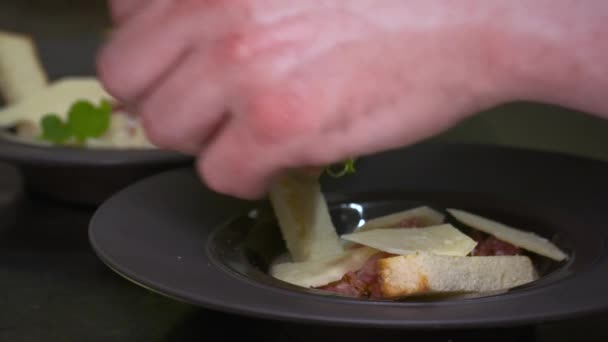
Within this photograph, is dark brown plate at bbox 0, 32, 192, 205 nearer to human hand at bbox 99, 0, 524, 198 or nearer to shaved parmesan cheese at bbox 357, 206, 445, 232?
shaved parmesan cheese at bbox 357, 206, 445, 232

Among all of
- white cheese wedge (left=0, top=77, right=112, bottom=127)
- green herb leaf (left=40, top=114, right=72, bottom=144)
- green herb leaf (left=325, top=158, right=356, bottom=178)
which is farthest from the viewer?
white cheese wedge (left=0, top=77, right=112, bottom=127)

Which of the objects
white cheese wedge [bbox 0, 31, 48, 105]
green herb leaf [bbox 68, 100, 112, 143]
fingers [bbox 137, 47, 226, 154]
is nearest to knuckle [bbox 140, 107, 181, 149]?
fingers [bbox 137, 47, 226, 154]

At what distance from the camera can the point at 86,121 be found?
4.06ft

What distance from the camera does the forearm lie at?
0.65 m

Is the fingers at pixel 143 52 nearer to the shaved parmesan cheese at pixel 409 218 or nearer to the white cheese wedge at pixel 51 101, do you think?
the shaved parmesan cheese at pixel 409 218

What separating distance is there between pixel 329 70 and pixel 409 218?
0.35 metres

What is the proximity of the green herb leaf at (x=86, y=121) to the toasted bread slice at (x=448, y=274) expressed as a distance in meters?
0.59

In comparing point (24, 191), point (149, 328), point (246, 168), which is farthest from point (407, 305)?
point (24, 191)

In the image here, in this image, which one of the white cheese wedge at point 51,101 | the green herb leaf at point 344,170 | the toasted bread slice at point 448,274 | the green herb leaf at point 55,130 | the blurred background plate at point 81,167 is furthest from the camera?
the white cheese wedge at point 51,101

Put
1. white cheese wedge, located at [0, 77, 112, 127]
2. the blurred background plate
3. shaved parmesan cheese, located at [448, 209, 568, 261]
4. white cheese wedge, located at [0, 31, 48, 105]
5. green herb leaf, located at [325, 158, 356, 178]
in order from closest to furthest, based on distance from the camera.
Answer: shaved parmesan cheese, located at [448, 209, 568, 261]
green herb leaf, located at [325, 158, 356, 178]
the blurred background plate
white cheese wedge, located at [0, 77, 112, 127]
white cheese wedge, located at [0, 31, 48, 105]

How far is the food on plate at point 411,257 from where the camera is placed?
765mm

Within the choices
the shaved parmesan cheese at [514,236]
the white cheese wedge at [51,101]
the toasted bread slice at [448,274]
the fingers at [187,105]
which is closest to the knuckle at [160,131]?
the fingers at [187,105]

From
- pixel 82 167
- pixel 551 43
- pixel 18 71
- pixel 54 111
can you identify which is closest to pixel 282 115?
pixel 551 43

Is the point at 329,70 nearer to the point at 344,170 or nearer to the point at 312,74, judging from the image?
the point at 312,74
